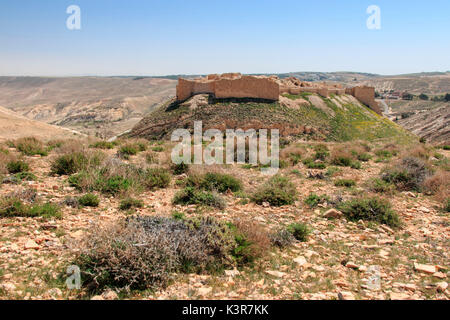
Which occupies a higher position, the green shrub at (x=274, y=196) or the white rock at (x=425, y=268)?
the green shrub at (x=274, y=196)

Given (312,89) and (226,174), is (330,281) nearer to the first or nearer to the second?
(226,174)

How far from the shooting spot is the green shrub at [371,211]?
14.8 ft

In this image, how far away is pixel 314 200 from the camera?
216 inches

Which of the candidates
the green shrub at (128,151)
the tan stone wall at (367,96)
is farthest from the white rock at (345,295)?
the tan stone wall at (367,96)

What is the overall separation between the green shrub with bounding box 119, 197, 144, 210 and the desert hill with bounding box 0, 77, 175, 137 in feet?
97.8

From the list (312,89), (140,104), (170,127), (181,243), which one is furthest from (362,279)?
(140,104)

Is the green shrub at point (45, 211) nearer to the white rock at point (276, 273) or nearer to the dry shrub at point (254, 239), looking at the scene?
the dry shrub at point (254, 239)

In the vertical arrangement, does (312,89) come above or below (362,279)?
above

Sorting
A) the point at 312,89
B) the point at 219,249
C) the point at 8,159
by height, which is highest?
the point at 312,89

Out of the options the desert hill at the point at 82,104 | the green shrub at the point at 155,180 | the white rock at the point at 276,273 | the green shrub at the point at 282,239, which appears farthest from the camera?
the desert hill at the point at 82,104

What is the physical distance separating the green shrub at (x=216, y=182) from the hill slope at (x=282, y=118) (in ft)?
44.1

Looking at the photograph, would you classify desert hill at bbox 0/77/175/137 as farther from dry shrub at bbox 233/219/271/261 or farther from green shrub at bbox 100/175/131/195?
dry shrub at bbox 233/219/271/261
